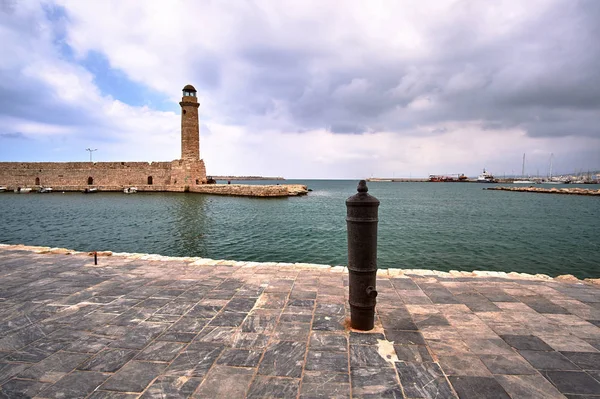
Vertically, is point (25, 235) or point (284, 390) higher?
point (284, 390)

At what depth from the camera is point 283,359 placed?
271cm

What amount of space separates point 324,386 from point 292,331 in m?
0.92

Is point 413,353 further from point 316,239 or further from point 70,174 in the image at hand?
point 70,174

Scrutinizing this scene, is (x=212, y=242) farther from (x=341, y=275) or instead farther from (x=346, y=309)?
(x=346, y=309)

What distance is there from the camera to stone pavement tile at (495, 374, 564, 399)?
223cm

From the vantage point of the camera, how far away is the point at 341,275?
5215 millimetres

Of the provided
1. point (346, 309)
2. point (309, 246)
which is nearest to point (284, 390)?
point (346, 309)

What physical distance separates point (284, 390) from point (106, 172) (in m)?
55.4

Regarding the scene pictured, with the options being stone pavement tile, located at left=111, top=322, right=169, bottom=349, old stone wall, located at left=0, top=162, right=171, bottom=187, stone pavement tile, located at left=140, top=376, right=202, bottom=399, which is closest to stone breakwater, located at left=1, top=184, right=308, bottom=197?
old stone wall, located at left=0, top=162, right=171, bottom=187

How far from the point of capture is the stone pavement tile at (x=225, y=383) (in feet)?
7.38

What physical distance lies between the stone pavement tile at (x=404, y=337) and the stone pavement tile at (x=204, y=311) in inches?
84.4

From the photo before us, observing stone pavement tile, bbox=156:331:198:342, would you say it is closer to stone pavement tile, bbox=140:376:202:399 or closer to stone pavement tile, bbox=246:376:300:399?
stone pavement tile, bbox=140:376:202:399

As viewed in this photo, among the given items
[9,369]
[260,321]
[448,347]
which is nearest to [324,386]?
[260,321]

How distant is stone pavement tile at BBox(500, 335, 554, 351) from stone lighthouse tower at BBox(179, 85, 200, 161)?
4207 cm
